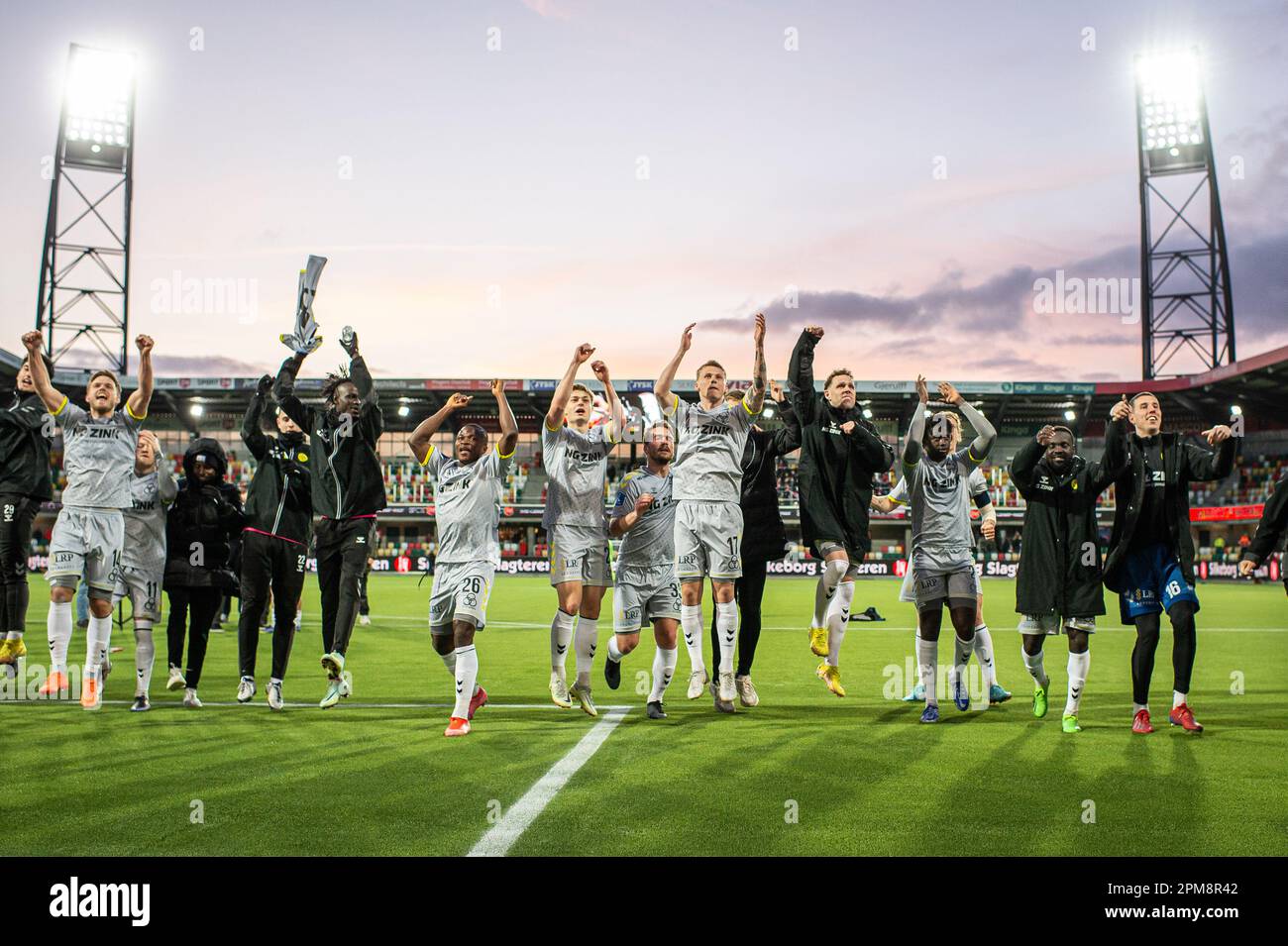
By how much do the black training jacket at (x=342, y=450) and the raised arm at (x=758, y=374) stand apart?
302 centimetres

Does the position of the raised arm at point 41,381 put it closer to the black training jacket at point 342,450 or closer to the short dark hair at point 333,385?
the black training jacket at point 342,450

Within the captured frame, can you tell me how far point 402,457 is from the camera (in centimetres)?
6078

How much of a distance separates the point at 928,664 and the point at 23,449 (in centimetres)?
779

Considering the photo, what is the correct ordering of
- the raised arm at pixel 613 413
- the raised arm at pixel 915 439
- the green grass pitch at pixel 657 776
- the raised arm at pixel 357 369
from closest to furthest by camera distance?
1. the green grass pitch at pixel 657 776
2. the raised arm at pixel 915 439
3. the raised arm at pixel 613 413
4. the raised arm at pixel 357 369

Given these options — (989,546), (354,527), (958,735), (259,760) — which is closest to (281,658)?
(354,527)

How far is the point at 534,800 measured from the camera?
5.14 metres

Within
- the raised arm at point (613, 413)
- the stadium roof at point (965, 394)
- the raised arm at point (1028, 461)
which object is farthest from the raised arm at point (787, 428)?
the stadium roof at point (965, 394)

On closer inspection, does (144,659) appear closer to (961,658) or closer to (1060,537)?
(961,658)

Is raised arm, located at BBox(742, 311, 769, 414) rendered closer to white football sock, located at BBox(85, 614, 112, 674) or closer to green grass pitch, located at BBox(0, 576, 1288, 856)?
green grass pitch, located at BBox(0, 576, 1288, 856)

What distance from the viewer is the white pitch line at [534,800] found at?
4.34m

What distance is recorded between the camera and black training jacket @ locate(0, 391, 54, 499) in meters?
8.72

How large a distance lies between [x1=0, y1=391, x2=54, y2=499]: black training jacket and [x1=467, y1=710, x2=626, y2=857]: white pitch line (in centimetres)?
533

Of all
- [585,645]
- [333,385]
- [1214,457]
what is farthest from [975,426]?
[333,385]

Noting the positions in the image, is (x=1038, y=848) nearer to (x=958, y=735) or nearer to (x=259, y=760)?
(x=958, y=735)
